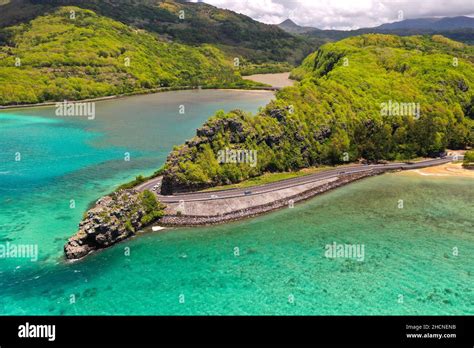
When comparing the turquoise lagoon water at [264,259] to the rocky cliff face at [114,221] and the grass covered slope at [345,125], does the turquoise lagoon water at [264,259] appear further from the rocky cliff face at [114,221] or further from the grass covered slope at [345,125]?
the grass covered slope at [345,125]

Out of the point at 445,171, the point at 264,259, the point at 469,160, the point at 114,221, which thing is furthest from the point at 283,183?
the point at 469,160

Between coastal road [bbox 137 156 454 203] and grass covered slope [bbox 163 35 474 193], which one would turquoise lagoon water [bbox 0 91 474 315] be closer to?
coastal road [bbox 137 156 454 203]

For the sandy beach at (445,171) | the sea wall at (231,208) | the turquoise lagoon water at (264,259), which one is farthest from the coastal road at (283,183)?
the turquoise lagoon water at (264,259)

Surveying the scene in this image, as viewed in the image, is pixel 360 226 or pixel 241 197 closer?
pixel 360 226

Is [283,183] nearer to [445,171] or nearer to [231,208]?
[231,208]

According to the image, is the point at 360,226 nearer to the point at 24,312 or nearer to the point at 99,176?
the point at 24,312

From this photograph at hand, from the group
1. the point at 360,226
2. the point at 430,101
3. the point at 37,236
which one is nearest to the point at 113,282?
the point at 37,236

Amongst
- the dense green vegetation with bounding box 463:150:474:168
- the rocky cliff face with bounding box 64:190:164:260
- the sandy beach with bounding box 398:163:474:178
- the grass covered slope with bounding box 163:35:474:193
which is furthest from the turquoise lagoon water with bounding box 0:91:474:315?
the grass covered slope with bounding box 163:35:474:193
